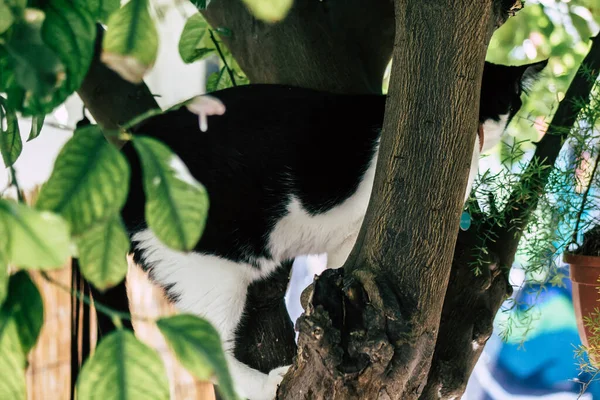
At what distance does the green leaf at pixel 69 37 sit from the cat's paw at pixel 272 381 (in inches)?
24.9

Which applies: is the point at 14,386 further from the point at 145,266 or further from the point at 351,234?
the point at 351,234

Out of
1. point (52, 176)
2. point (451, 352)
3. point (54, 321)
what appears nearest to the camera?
point (52, 176)

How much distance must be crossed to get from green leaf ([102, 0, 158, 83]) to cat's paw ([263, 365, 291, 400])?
0.65 meters

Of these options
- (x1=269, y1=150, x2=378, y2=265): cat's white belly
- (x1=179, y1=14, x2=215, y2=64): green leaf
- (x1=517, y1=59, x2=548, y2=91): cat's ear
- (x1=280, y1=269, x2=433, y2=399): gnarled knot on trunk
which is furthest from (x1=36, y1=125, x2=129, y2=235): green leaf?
(x1=517, y1=59, x2=548, y2=91): cat's ear

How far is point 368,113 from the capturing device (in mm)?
928

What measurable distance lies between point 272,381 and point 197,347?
2.11ft

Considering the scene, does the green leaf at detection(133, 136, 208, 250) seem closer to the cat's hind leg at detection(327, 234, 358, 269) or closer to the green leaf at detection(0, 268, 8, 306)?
the green leaf at detection(0, 268, 8, 306)

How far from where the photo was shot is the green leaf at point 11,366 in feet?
0.64

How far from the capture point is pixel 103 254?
8.4 inches

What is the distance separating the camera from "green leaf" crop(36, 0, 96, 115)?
0.22 m

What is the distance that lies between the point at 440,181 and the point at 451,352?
0.31 metres

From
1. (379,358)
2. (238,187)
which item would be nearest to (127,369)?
(379,358)

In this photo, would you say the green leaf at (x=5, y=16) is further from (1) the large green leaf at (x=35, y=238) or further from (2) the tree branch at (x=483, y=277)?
(2) the tree branch at (x=483, y=277)

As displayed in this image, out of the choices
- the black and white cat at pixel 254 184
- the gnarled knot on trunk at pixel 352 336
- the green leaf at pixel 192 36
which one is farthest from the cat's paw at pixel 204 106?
the green leaf at pixel 192 36
